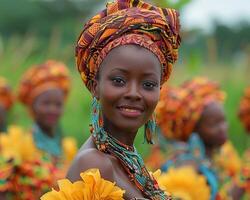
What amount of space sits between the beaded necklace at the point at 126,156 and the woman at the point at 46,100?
5020 mm

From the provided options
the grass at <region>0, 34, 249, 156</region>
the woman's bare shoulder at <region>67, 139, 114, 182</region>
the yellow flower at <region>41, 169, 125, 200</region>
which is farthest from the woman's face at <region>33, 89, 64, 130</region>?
the yellow flower at <region>41, 169, 125, 200</region>

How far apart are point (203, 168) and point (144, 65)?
314 cm

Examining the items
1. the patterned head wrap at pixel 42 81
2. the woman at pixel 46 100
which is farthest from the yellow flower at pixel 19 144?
the patterned head wrap at pixel 42 81

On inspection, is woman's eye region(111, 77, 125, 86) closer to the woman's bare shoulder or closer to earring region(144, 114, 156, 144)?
the woman's bare shoulder

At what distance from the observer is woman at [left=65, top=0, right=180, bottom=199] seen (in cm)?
380

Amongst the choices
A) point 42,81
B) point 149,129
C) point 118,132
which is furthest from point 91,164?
point 42,81

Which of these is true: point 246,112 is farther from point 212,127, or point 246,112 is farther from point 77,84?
point 77,84

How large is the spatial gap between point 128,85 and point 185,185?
2385mm

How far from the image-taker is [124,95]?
3.80 metres

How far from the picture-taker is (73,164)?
377 cm

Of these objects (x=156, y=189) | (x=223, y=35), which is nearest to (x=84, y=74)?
(x=156, y=189)

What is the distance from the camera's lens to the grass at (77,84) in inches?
507

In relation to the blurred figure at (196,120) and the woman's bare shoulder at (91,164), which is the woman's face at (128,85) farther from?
the blurred figure at (196,120)

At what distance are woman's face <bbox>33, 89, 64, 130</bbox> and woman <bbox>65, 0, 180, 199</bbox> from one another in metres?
5.39
